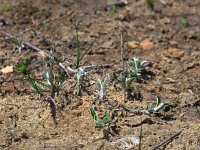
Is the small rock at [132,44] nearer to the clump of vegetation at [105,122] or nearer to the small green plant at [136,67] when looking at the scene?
the small green plant at [136,67]

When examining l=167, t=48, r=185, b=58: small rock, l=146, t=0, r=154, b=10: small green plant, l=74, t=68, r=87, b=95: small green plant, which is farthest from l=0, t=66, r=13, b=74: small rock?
l=146, t=0, r=154, b=10: small green plant

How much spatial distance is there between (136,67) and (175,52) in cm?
53

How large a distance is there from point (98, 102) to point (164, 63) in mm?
750

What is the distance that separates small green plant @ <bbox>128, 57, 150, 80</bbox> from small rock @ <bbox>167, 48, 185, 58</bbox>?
364 millimetres

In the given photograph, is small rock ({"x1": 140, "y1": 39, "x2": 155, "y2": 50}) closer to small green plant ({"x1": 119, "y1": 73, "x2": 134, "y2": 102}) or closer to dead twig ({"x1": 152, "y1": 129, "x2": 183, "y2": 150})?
small green plant ({"x1": 119, "y1": 73, "x2": 134, "y2": 102})

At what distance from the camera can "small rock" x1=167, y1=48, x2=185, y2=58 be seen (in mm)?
3373

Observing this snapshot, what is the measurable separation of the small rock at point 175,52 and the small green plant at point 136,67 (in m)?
0.36

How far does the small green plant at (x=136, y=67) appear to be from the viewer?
2.98 metres

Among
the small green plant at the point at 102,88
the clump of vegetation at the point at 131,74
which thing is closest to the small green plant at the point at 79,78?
the small green plant at the point at 102,88

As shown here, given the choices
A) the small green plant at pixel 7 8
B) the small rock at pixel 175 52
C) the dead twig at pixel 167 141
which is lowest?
the dead twig at pixel 167 141

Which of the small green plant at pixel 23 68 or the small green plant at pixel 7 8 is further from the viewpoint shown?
the small green plant at pixel 7 8

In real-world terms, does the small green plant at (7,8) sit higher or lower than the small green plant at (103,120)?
higher

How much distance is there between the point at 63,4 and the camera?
13.1ft

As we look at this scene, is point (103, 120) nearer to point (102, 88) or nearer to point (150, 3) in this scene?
point (102, 88)
